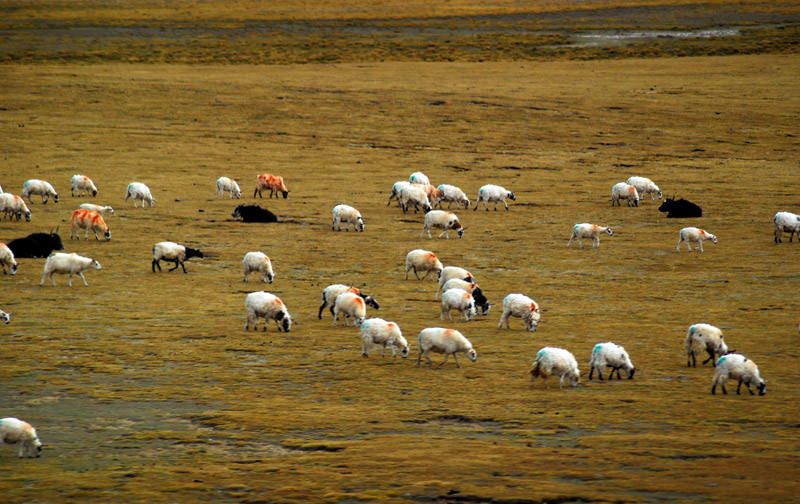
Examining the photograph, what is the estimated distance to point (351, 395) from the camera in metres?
15.1

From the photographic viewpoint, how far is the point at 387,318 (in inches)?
789

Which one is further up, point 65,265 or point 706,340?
point 65,265

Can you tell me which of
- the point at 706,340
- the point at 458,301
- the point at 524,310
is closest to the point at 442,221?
the point at 458,301

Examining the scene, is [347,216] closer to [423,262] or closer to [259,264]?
[423,262]

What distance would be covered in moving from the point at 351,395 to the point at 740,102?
59331 mm

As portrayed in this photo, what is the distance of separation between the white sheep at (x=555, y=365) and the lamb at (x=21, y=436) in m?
7.71

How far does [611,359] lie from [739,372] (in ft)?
6.77

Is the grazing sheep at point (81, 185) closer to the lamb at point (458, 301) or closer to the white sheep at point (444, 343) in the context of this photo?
the lamb at point (458, 301)

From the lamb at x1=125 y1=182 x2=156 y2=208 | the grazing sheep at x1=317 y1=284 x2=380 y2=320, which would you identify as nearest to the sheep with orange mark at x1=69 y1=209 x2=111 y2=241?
the lamb at x1=125 y1=182 x2=156 y2=208

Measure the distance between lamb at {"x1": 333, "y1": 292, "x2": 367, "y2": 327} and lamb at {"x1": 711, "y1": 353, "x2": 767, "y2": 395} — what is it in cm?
729

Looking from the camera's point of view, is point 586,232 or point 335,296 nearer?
point 335,296

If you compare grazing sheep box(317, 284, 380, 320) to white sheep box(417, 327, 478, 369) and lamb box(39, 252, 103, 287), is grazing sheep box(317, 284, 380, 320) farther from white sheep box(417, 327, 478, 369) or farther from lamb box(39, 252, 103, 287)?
lamb box(39, 252, 103, 287)

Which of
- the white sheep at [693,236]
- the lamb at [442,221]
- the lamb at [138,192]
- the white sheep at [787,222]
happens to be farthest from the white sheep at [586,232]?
the lamb at [138,192]

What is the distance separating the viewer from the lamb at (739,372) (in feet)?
48.6
